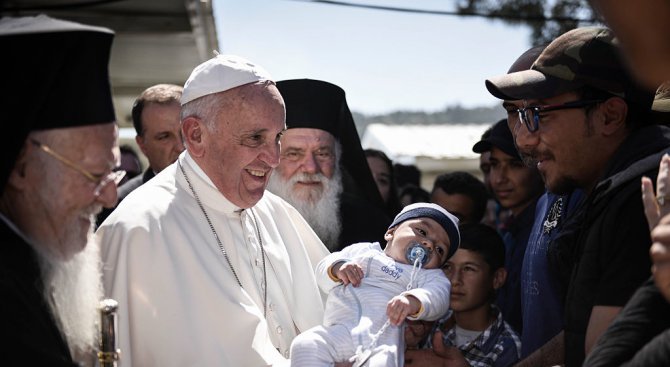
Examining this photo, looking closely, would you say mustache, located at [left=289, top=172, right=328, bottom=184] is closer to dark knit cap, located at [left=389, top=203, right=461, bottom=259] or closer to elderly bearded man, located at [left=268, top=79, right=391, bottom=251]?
elderly bearded man, located at [left=268, top=79, right=391, bottom=251]

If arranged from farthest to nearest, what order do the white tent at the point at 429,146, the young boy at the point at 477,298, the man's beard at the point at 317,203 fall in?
1. the white tent at the point at 429,146
2. the man's beard at the point at 317,203
3. the young boy at the point at 477,298

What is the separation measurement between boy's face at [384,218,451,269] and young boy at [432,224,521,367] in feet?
2.36

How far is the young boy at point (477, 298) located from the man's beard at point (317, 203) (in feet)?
2.97

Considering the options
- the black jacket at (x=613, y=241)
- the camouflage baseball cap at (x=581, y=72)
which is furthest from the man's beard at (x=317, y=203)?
the black jacket at (x=613, y=241)

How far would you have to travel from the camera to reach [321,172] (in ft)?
19.9

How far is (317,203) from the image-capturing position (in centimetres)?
600

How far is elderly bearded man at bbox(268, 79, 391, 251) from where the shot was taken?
602 centimetres

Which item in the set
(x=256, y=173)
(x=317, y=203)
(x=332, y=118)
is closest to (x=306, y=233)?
(x=256, y=173)

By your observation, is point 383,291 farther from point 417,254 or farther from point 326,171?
point 326,171

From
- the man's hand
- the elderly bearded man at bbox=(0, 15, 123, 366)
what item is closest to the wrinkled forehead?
the man's hand

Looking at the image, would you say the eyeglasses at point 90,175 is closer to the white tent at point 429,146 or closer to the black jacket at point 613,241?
the black jacket at point 613,241

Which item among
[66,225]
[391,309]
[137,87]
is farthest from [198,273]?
[137,87]

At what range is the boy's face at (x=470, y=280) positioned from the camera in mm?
5344

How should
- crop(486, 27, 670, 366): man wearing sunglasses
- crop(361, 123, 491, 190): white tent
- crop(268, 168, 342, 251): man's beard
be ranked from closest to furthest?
crop(486, 27, 670, 366): man wearing sunglasses → crop(268, 168, 342, 251): man's beard → crop(361, 123, 491, 190): white tent
